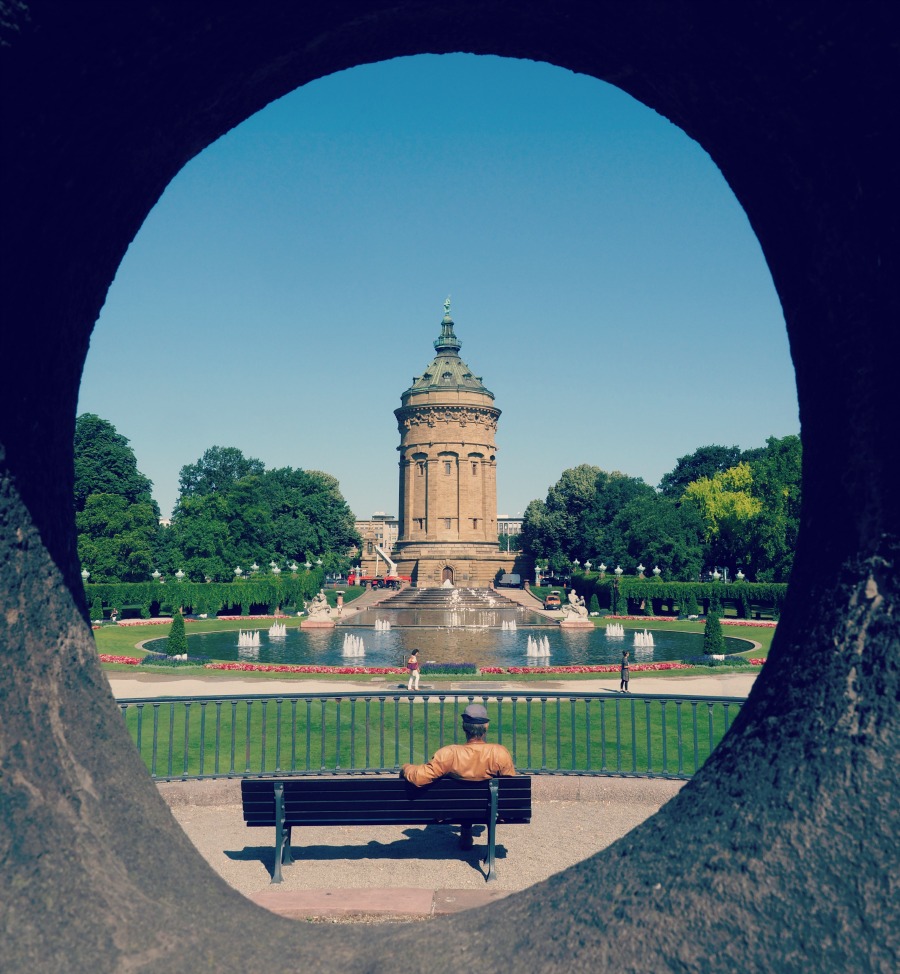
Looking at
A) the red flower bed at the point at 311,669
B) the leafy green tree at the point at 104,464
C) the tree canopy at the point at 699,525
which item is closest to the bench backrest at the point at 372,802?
the red flower bed at the point at 311,669

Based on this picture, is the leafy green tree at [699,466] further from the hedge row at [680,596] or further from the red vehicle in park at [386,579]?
the hedge row at [680,596]

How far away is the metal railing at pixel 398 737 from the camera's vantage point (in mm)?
9383

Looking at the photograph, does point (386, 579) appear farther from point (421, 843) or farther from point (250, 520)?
point (421, 843)

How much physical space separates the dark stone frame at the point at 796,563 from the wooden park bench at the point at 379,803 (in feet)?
12.0

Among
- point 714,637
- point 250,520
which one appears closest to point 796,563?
point 714,637

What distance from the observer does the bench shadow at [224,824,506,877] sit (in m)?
7.34

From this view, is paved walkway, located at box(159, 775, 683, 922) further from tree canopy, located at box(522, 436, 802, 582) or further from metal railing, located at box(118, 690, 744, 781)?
tree canopy, located at box(522, 436, 802, 582)

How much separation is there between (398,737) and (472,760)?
Result: 4.66 meters

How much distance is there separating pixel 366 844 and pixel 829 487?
249 inches

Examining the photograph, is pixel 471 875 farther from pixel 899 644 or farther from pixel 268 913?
pixel 899 644

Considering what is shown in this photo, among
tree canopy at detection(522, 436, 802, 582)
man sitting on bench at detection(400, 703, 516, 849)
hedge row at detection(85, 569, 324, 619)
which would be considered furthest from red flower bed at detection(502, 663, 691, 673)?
hedge row at detection(85, 569, 324, 619)

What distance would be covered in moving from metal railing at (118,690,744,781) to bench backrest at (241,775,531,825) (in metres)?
2.03

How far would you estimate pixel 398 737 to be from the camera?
1143 centimetres

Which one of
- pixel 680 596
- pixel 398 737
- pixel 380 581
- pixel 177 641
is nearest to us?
pixel 398 737
